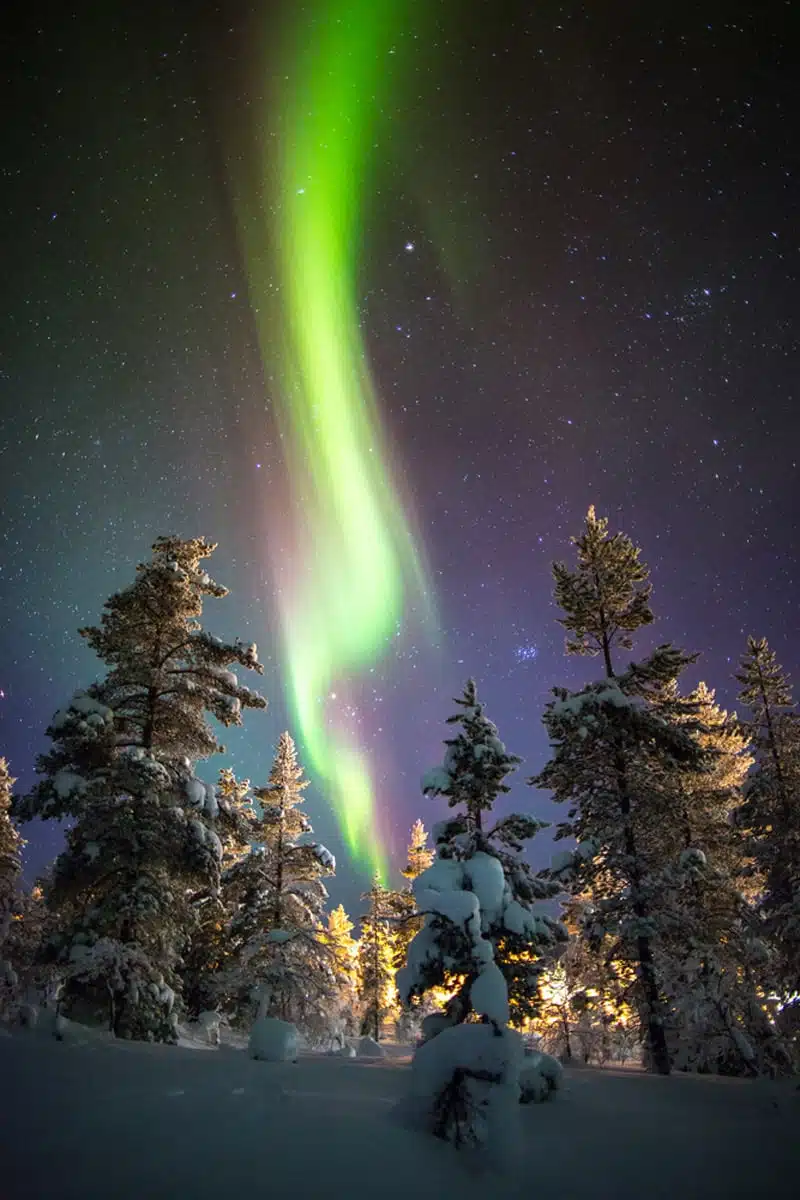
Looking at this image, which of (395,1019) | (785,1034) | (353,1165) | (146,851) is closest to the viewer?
(353,1165)

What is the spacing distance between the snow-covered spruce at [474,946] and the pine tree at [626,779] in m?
2.28

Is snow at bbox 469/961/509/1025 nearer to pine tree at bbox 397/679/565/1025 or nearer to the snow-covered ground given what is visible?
pine tree at bbox 397/679/565/1025

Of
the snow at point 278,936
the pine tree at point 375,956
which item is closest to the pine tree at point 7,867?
the snow at point 278,936

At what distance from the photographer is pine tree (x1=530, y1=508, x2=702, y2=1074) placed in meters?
13.1

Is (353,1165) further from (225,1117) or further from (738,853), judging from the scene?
(738,853)

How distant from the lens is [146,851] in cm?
1216

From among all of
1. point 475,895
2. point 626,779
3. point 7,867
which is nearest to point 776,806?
point 626,779

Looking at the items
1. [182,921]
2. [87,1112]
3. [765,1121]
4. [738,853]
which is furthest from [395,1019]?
[87,1112]

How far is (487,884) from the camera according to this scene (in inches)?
392

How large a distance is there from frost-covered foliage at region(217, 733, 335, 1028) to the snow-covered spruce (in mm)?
9556

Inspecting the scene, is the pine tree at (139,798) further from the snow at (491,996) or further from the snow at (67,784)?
the snow at (491,996)

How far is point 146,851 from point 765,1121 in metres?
11.3

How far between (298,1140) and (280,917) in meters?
16.8

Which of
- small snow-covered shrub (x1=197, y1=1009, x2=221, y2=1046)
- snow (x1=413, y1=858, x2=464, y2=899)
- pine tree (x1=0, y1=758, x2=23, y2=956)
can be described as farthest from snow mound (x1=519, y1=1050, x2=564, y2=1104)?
pine tree (x1=0, y1=758, x2=23, y2=956)
